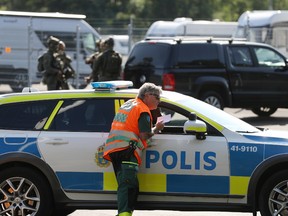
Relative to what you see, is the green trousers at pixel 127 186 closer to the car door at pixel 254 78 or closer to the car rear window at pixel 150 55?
the car rear window at pixel 150 55

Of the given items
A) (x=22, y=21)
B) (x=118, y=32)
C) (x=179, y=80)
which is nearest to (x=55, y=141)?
(x=179, y=80)

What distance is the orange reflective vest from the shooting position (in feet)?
26.6

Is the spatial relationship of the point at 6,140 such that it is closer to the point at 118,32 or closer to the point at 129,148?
the point at 129,148

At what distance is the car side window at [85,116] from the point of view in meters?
8.48

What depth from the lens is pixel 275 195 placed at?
326 inches

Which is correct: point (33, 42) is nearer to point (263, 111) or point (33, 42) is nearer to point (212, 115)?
point (263, 111)

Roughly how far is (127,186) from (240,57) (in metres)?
11.3

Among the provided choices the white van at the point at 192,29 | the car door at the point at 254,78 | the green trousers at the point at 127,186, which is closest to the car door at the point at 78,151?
the green trousers at the point at 127,186

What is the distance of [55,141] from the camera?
841cm

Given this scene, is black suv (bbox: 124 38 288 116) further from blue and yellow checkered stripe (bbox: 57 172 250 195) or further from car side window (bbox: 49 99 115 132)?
blue and yellow checkered stripe (bbox: 57 172 250 195)

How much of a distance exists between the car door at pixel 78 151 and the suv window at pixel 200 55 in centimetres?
1029

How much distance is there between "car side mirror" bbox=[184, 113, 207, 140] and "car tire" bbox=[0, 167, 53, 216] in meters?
1.44

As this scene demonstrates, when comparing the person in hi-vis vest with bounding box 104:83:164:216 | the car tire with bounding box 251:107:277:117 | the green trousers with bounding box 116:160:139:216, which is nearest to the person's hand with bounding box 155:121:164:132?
the person in hi-vis vest with bounding box 104:83:164:216

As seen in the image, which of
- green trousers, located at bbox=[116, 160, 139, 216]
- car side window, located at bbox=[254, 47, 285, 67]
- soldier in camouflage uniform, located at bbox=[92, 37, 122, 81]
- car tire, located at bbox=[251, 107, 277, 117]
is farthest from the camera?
car tire, located at bbox=[251, 107, 277, 117]
